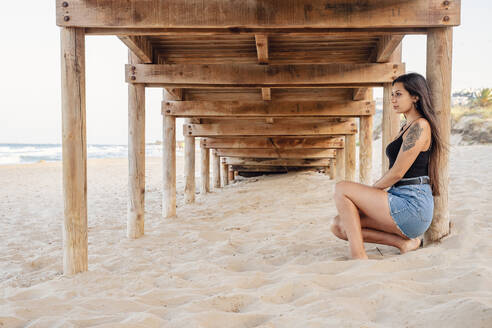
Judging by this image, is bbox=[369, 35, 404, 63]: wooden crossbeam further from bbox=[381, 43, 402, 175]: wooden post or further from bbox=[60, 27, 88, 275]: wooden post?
bbox=[60, 27, 88, 275]: wooden post

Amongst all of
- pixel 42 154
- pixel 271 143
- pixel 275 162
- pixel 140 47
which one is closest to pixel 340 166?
pixel 271 143

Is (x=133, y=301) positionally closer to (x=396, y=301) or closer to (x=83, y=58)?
(x=396, y=301)

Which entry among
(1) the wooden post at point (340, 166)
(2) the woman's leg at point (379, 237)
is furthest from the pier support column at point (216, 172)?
(2) the woman's leg at point (379, 237)

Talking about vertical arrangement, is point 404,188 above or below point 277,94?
below

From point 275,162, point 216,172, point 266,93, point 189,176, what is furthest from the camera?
point 275,162

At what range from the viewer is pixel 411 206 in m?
2.90

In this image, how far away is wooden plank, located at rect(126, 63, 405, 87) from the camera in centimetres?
498

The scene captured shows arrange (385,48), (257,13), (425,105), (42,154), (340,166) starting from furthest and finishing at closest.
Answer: (42,154) < (340,166) < (385,48) < (257,13) < (425,105)

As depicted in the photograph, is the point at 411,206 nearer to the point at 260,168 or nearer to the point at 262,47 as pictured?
the point at 262,47

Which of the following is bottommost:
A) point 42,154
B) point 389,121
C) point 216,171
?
point 42,154

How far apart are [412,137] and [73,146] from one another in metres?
2.70

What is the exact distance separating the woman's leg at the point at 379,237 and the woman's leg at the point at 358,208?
7cm

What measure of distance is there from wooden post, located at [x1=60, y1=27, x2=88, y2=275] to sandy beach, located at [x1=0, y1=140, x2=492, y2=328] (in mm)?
265

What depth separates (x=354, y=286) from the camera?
2.36m
